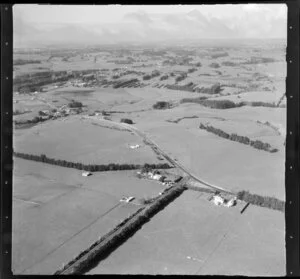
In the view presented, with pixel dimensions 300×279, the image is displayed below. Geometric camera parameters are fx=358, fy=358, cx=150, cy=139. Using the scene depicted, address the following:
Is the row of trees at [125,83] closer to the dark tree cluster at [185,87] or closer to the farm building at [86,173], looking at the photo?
the dark tree cluster at [185,87]

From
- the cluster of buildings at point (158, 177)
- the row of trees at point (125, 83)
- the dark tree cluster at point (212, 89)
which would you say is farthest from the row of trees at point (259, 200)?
the dark tree cluster at point (212, 89)

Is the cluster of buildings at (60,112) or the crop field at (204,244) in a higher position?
the cluster of buildings at (60,112)

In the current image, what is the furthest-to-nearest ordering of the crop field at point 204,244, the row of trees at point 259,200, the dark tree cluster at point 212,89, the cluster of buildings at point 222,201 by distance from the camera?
the dark tree cluster at point 212,89 < the cluster of buildings at point 222,201 < the row of trees at point 259,200 < the crop field at point 204,244

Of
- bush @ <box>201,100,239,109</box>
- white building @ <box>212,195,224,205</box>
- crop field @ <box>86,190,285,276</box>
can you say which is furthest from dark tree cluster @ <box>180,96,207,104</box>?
crop field @ <box>86,190,285,276</box>

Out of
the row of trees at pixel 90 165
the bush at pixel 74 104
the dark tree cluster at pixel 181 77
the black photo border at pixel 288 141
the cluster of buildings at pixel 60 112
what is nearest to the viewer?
the black photo border at pixel 288 141

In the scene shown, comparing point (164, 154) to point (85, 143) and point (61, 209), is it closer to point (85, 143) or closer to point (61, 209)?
point (85, 143)

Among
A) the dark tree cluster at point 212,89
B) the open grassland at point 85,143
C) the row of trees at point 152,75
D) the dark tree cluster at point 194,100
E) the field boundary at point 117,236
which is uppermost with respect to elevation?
the row of trees at point 152,75

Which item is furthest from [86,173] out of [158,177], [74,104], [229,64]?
[229,64]
